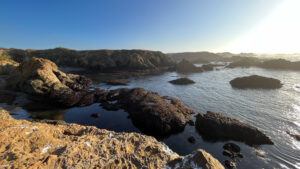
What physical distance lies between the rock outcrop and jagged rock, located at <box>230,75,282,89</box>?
29586 mm

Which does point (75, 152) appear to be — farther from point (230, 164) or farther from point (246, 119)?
point (246, 119)

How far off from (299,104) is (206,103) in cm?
1292

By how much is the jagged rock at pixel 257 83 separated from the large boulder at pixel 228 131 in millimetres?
19688

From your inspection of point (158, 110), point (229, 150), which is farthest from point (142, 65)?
point (229, 150)

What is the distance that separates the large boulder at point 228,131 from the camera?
34.4 feet

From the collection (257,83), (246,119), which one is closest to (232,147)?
(246,119)

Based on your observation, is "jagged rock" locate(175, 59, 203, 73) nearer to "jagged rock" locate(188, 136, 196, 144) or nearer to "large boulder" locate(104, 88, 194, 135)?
"large boulder" locate(104, 88, 194, 135)

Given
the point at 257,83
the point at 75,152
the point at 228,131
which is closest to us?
the point at 75,152

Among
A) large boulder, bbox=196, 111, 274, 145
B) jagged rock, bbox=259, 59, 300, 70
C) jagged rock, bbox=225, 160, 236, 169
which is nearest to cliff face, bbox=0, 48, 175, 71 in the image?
large boulder, bbox=196, 111, 274, 145

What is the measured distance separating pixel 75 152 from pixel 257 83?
36.7m

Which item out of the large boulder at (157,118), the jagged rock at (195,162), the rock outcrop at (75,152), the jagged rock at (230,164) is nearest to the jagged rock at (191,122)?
the large boulder at (157,118)

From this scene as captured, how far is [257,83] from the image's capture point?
27734 millimetres

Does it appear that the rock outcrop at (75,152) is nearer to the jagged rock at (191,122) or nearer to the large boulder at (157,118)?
the large boulder at (157,118)

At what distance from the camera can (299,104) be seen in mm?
17156
